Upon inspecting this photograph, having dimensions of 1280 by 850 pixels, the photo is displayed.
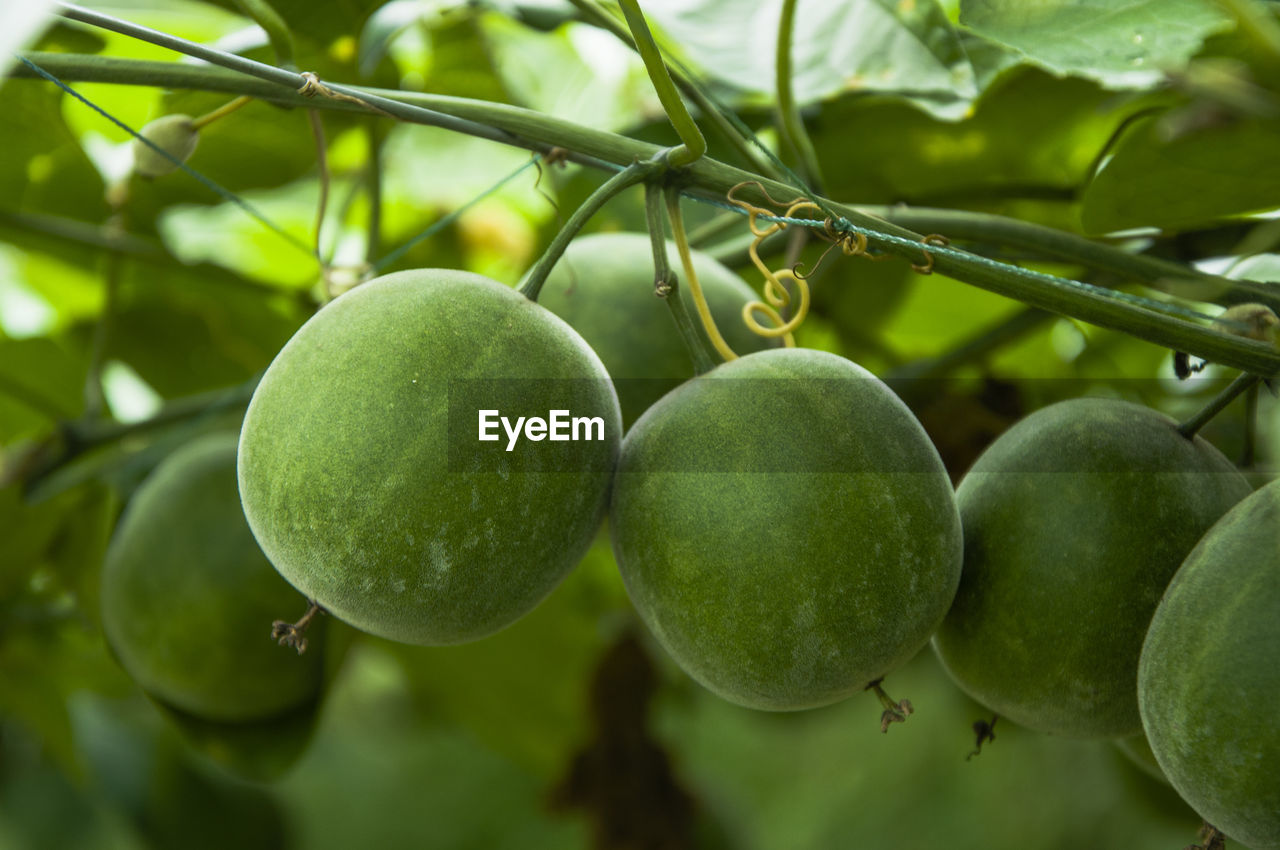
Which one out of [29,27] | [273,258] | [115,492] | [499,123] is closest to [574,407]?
[499,123]

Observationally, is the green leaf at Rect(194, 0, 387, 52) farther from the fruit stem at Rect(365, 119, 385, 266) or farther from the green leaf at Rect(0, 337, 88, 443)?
the green leaf at Rect(0, 337, 88, 443)

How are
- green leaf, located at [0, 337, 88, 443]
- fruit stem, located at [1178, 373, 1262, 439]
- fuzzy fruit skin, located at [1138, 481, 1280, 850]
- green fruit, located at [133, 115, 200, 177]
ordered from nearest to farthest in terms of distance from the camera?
fuzzy fruit skin, located at [1138, 481, 1280, 850], fruit stem, located at [1178, 373, 1262, 439], green fruit, located at [133, 115, 200, 177], green leaf, located at [0, 337, 88, 443]

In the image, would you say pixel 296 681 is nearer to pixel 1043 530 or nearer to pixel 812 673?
pixel 812 673

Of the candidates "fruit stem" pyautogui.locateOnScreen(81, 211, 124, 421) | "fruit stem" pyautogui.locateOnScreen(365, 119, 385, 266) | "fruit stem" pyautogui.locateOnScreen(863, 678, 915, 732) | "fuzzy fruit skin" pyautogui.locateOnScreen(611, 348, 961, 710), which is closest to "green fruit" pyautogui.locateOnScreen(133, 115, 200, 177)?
"fruit stem" pyautogui.locateOnScreen(365, 119, 385, 266)

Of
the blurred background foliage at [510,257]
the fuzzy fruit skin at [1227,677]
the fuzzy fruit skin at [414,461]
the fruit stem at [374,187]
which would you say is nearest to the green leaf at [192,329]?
the blurred background foliage at [510,257]

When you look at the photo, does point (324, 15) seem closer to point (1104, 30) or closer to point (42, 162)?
point (42, 162)

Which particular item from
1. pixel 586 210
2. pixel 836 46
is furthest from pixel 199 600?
pixel 836 46

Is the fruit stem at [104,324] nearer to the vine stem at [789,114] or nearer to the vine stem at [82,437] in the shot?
the vine stem at [82,437]
